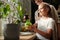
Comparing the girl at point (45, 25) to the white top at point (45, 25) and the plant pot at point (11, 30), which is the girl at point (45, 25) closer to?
the white top at point (45, 25)

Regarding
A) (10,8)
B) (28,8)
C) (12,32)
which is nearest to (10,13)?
(10,8)

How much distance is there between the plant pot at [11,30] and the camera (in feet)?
4.44

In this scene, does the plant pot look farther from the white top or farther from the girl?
the white top

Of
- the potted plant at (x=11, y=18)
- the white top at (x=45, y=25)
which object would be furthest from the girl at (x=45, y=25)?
the potted plant at (x=11, y=18)

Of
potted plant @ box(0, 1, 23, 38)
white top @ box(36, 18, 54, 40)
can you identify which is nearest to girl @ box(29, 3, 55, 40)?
white top @ box(36, 18, 54, 40)

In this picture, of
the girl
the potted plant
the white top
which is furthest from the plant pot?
the white top

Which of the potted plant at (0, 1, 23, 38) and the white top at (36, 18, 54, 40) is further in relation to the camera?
the white top at (36, 18, 54, 40)

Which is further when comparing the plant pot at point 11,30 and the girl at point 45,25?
the girl at point 45,25

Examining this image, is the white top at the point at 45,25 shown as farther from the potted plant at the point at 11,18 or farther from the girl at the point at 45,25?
the potted plant at the point at 11,18

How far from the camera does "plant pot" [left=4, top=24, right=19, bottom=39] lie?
4.44 ft

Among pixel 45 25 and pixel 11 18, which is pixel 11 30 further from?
pixel 45 25

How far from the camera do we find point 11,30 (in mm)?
1354

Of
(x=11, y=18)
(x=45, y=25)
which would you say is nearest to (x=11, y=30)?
(x=11, y=18)

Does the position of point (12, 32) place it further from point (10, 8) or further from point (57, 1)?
point (57, 1)
